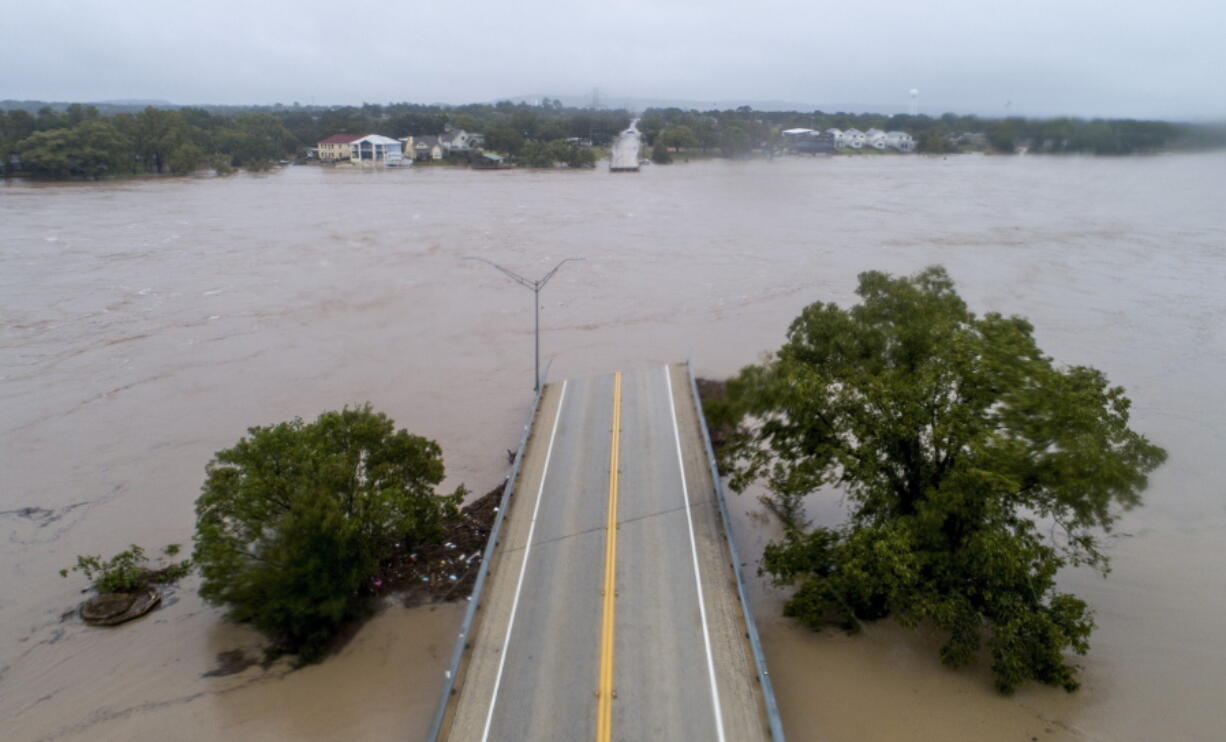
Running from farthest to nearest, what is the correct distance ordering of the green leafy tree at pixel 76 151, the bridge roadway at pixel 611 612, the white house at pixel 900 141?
1. the white house at pixel 900 141
2. the green leafy tree at pixel 76 151
3. the bridge roadway at pixel 611 612

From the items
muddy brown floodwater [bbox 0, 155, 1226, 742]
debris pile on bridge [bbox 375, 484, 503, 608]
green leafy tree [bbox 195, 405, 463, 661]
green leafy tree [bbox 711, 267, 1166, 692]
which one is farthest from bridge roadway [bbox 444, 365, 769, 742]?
green leafy tree [bbox 195, 405, 463, 661]

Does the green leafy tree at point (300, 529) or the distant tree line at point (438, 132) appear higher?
the distant tree line at point (438, 132)

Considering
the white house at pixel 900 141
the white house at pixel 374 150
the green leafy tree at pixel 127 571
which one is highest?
the white house at pixel 900 141

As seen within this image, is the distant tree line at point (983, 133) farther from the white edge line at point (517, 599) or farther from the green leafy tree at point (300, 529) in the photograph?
the green leafy tree at point (300, 529)

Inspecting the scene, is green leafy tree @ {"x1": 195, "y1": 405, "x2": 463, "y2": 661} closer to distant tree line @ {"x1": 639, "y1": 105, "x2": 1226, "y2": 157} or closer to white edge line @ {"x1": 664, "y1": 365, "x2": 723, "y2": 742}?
white edge line @ {"x1": 664, "y1": 365, "x2": 723, "y2": 742}

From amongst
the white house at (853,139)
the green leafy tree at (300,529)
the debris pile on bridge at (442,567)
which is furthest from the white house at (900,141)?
the green leafy tree at (300,529)

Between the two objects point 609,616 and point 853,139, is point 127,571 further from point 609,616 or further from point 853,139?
point 853,139

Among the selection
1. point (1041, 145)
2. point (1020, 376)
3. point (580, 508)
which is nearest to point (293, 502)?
point (580, 508)
